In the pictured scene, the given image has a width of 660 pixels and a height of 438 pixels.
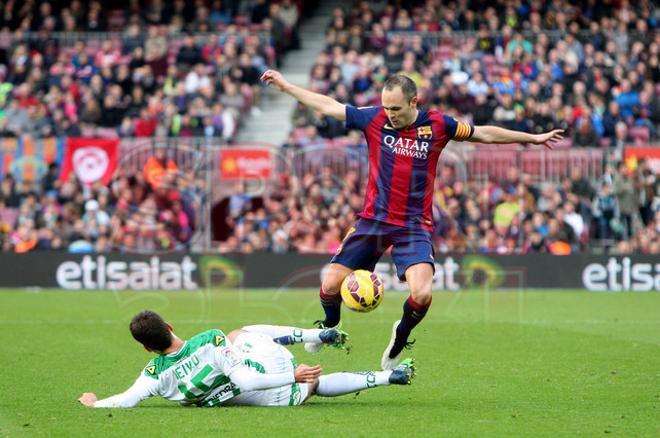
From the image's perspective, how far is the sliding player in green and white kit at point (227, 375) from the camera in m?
9.10

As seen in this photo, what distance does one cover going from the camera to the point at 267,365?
9242mm

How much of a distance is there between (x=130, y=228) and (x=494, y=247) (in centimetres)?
704

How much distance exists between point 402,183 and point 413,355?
10.2 feet

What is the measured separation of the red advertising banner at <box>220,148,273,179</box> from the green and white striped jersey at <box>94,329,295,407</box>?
14876mm

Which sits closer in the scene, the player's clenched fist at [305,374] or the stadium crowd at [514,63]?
the player's clenched fist at [305,374]

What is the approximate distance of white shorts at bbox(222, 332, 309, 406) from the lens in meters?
9.23

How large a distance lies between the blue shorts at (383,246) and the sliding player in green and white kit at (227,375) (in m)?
1.36

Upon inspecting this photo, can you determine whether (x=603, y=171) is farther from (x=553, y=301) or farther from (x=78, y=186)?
(x=78, y=186)

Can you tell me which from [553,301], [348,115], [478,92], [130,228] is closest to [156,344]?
[348,115]

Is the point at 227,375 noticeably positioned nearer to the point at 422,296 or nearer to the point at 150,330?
the point at 150,330

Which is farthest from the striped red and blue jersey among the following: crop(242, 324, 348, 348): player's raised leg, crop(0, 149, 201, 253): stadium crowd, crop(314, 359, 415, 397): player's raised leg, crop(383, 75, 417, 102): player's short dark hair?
crop(0, 149, 201, 253): stadium crowd

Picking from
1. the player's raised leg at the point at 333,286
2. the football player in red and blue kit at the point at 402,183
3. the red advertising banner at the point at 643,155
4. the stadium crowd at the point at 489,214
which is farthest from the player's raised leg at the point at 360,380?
the red advertising banner at the point at 643,155

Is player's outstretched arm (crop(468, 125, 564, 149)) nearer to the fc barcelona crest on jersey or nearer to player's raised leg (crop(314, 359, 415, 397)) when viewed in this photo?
the fc barcelona crest on jersey

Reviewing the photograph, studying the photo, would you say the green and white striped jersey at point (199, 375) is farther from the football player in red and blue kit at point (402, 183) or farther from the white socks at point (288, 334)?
the football player in red and blue kit at point (402, 183)
